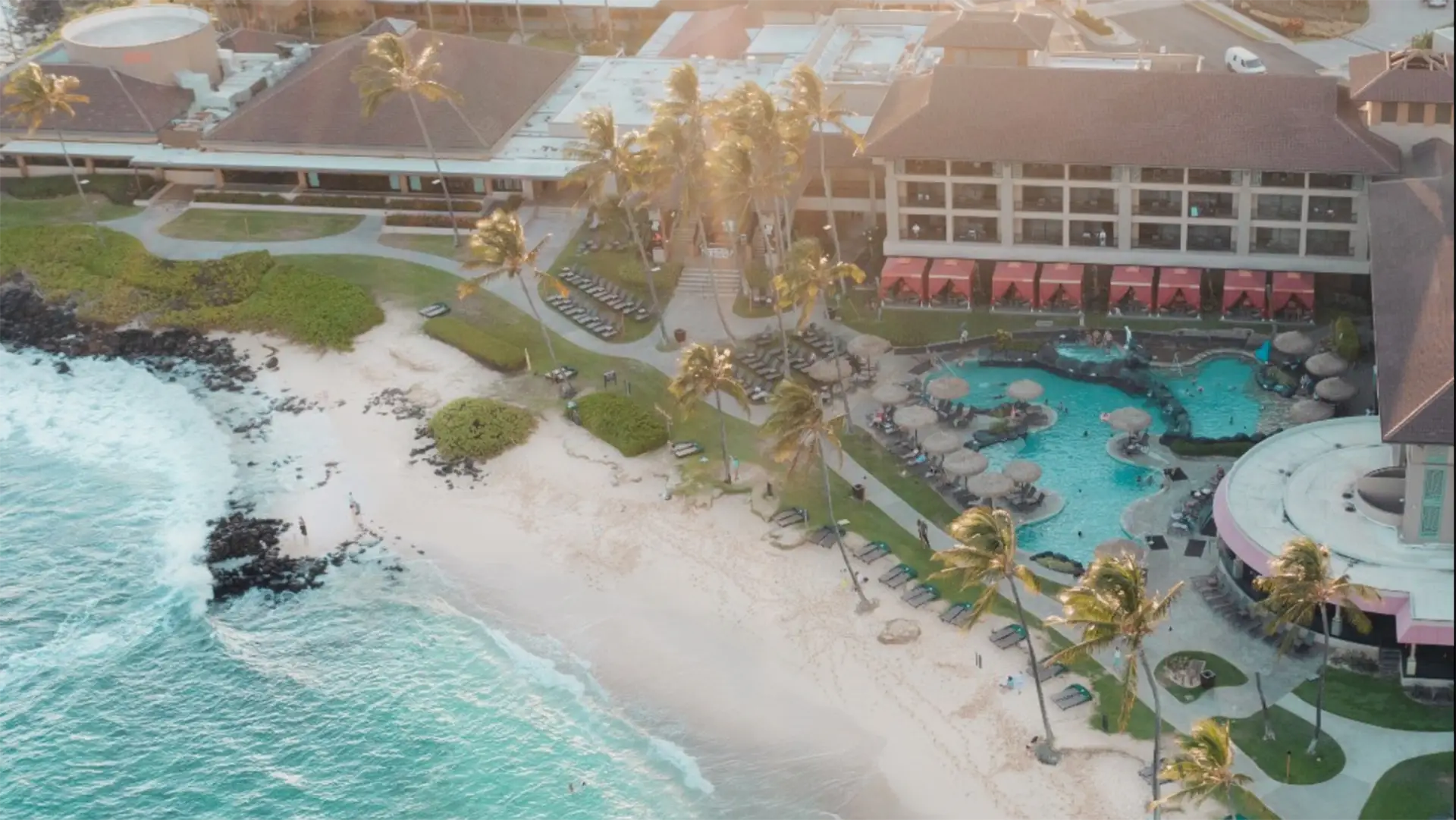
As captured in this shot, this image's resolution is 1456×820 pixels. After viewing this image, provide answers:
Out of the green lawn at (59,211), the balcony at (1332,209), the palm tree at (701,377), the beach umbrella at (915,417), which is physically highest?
the balcony at (1332,209)

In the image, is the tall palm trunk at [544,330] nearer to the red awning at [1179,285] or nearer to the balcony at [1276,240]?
the red awning at [1179,285]

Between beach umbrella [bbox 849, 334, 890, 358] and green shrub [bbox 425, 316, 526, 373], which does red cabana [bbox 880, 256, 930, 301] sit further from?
green shrub [bbox 425, 316, 526, 373]

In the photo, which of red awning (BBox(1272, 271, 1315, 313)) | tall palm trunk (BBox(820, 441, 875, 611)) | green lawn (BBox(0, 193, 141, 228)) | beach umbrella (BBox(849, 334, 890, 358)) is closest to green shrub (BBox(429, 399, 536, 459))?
tall palm trunk (BBox(820, 441, 875, 611))

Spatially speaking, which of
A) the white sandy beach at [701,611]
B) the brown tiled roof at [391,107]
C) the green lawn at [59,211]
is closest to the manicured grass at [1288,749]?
the white sandy beach at [701,611]

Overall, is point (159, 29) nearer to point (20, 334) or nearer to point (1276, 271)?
point (20, 334)

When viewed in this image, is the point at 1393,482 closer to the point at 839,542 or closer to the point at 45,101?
the point at 839,542

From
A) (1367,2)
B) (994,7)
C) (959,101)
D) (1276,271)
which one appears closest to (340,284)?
(959,101)

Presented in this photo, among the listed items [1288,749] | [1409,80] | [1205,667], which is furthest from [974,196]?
[1288,749]

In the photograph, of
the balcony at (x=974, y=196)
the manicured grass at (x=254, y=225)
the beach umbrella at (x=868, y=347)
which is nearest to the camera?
the beach umbrella at (x=868, y=347)
